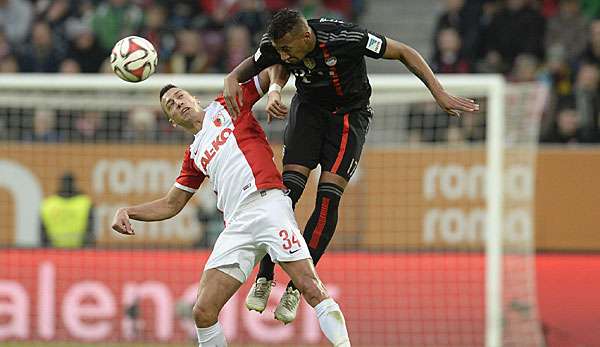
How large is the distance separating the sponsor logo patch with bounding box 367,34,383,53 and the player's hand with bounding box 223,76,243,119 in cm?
90

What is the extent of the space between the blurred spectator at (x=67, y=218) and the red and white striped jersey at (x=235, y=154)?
620cm

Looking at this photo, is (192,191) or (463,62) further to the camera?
(463,62)

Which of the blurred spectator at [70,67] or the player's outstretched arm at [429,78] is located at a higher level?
the blurred spectator at [70,67]

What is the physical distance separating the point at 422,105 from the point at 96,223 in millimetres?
3970

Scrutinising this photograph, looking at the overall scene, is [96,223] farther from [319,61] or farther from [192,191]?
[319,61]

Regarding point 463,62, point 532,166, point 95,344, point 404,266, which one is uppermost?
point 463,62

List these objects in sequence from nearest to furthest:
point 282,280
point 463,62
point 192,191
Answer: point 192,191 < point 282,280 < point 463,62

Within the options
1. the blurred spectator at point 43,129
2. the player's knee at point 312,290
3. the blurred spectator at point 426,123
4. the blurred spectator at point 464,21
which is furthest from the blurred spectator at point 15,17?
the player's knee at point 312,290

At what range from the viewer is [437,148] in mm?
14539

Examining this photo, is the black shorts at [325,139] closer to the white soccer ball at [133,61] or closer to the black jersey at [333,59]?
the black jersey at [333,59]

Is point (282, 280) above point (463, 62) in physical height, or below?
below

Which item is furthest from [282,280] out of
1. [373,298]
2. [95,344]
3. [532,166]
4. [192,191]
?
[192,191]

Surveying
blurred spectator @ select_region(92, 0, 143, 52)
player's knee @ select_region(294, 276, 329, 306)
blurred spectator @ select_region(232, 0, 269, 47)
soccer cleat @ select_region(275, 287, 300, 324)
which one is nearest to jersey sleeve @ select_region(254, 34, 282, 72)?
player's knee @ select_region(294, 276, 329, 306)

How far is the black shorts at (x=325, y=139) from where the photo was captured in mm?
8844
